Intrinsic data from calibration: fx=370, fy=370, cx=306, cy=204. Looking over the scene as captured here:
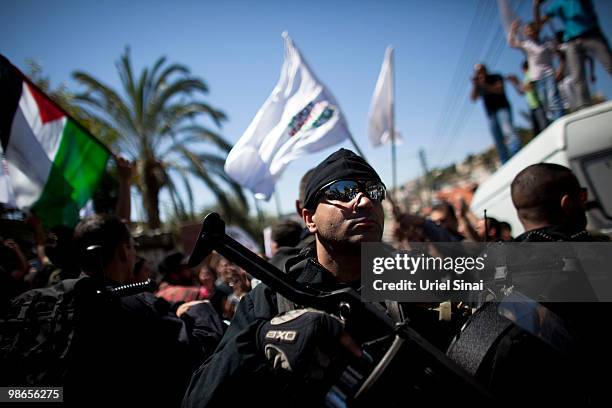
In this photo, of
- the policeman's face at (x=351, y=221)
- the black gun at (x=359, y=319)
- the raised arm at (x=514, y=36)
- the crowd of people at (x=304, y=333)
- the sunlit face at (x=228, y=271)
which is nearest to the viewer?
the black gun at (x=359, y=319)

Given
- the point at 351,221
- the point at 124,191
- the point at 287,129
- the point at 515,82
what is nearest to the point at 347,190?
the point at 351,221

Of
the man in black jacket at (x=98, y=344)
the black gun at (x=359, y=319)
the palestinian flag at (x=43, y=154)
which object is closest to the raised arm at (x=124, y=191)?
the palestinian flag at (x=43, y=154)

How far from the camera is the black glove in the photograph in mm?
1054

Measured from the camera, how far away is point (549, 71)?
542cm

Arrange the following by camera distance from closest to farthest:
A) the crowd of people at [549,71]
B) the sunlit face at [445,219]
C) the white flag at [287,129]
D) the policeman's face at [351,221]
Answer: the policeman's face at [351,221], the white flag at [287,129], the sunlit face at [445,219], the crowd of people at [549,71]

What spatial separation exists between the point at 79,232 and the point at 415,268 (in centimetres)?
197

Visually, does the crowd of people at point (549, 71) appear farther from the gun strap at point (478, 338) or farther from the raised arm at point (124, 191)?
the raised arm at point (124, 191)

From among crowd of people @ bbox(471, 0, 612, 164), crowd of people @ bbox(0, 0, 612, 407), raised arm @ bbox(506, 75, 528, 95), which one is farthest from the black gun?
raised arm @ bbox(506, 75, 528, 95)

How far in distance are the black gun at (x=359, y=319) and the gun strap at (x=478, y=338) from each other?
15 centimetres

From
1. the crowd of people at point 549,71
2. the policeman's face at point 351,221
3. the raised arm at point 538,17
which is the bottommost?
the policeman's face at point 351,221

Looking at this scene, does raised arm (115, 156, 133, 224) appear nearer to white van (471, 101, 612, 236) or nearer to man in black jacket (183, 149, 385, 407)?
man in black jacket (183, 149, 385, 407)

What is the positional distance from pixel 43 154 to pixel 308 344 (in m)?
4.20

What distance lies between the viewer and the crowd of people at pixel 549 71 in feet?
16.2

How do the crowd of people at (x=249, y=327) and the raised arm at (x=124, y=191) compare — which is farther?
the raised arm at (x=124, y=191)
